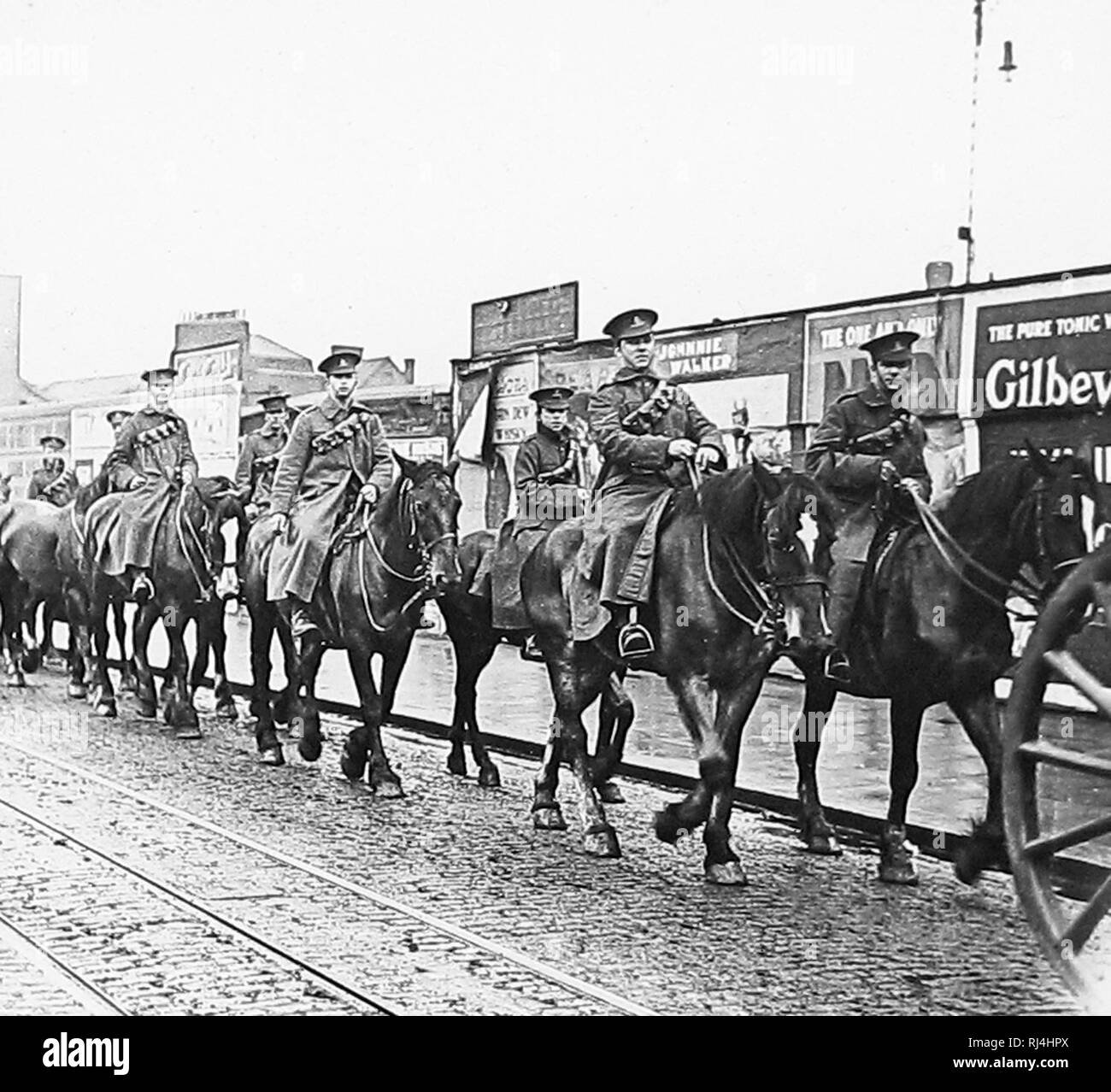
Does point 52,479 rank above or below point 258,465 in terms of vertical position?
below

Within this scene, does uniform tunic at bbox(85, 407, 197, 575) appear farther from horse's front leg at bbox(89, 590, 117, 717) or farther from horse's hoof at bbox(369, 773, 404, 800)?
horse's hoof at bbox(369, 773, 404, 800)

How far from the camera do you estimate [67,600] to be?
1516cm

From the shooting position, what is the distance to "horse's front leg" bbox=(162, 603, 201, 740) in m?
12.7

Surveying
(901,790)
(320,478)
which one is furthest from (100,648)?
(901,790)

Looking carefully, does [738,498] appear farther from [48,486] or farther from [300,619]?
[48,486]

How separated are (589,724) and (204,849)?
17.1 ft

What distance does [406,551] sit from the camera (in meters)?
10.3

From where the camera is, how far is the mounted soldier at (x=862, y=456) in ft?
27.0

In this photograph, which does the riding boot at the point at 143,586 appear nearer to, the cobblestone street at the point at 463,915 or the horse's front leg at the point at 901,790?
the cobblestone street at the point at 463,915

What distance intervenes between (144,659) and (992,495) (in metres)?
7.95

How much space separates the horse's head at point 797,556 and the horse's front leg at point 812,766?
1053mm

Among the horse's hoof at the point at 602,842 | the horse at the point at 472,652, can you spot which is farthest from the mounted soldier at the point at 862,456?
the horse at the point at 472,652
